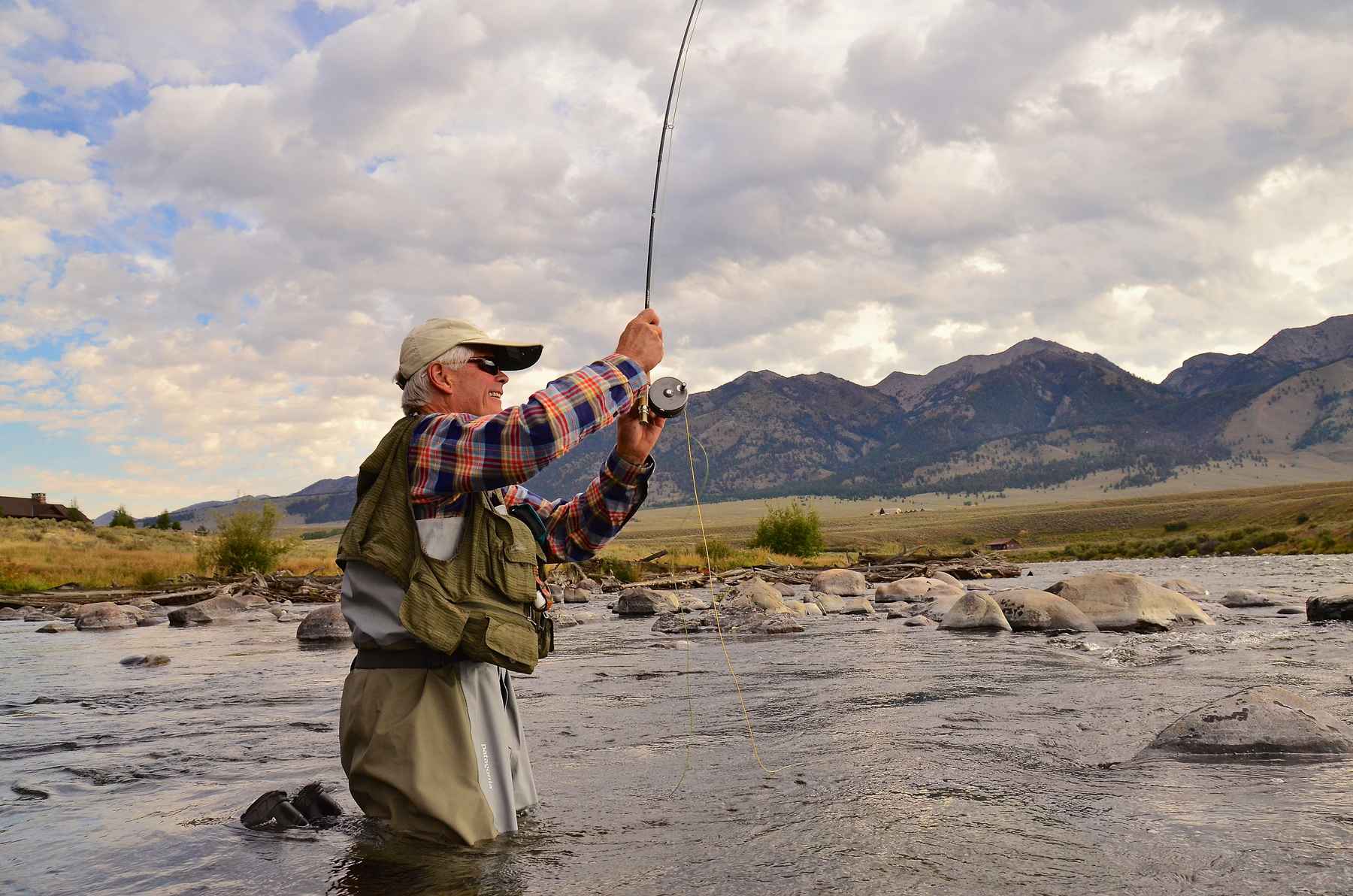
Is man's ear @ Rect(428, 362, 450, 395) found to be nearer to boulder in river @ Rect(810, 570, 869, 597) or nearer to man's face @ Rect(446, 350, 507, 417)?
man's face @ Rect(446, 350, 507, 417)

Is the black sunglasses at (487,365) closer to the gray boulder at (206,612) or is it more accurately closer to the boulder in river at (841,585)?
the gray boulder at (206,612)

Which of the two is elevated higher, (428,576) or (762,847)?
(428,576)

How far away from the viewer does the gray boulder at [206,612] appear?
16.7 metres

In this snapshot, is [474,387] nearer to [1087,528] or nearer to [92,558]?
[92,558]

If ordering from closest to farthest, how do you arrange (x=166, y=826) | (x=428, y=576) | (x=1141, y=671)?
(x=428, y=576)
(x=166, y=826)
(x=1141, y=671)

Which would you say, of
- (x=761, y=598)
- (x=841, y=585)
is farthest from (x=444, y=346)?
(x=841, y=585)

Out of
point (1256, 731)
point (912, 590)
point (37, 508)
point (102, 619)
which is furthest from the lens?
point (37, 508)

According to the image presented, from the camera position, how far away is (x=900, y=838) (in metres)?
3.62

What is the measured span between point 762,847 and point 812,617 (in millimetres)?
12698

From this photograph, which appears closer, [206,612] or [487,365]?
[487,365]

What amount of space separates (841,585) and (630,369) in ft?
66.0

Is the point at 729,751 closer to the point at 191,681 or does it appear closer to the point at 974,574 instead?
the point at 191,681

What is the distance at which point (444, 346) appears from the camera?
3.50 meters

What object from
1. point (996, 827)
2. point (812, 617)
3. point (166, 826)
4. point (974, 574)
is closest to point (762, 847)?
point (996, 827)
